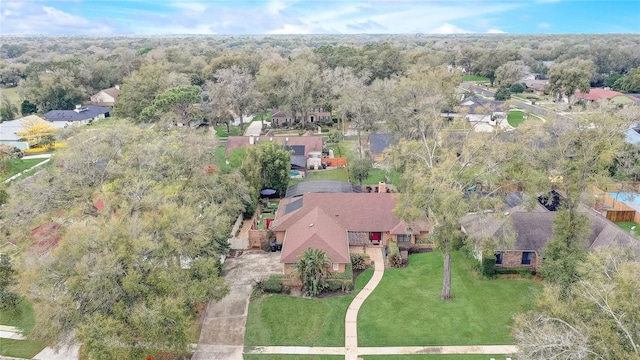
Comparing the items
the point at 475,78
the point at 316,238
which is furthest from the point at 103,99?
the point at 475,78

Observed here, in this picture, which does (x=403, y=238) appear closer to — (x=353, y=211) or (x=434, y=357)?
(x=353, y=211)

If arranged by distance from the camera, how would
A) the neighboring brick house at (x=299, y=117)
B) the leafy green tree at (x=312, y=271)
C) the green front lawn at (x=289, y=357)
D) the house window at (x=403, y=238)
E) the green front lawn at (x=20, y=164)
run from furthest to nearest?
the neighboring brick house at (x=299, y=117) < the green front lawn at (x=20, y=164) < the house window at (x=403, y=238) < the leafy green tree at (x=312, y=271) < the green front lawn at (x=289, y=357)

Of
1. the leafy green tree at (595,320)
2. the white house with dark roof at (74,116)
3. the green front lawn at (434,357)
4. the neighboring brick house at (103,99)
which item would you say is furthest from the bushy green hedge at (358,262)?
the neighboring brick house at (103,99)

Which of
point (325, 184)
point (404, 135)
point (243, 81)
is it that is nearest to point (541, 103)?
point (404, 135)

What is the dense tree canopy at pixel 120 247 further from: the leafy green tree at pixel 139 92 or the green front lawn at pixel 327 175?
the leafy green tree at pixel 139 92

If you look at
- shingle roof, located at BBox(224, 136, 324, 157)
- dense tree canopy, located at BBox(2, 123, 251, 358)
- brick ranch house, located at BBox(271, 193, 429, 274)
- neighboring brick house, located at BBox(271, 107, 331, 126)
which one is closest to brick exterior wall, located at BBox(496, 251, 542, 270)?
brick ranch house, located at BBox(271, 193, 429, 274)

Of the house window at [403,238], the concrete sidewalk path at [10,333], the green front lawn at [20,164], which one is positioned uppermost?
the green front lawn at [20,164]

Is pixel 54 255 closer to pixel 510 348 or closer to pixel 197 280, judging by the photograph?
pixel 197 280
